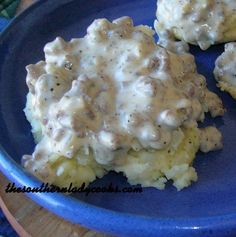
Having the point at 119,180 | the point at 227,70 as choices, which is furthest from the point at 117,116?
the point at 227,70

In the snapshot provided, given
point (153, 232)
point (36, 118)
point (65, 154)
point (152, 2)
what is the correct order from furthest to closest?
point (152, 2)
point (36, 118)
point (65, 154)
point (153, 232)

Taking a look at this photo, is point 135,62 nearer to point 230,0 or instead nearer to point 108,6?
point 230,0

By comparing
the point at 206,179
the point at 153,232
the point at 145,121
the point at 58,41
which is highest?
the point at 58,41

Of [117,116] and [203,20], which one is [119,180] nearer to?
[117,116]

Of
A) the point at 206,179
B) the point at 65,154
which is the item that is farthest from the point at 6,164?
the point at 206,179

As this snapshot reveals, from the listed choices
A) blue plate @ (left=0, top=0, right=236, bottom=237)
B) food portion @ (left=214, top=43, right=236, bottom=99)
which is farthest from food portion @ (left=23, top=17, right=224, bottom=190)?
food portion @ (left=214, top=43, right=236, bottom=99)

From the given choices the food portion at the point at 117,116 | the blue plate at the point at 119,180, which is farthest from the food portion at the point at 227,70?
the food portion at the point at 117,116

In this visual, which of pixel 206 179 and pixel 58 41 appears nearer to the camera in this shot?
pixel 206 179

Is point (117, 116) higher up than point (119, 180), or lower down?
higher up
